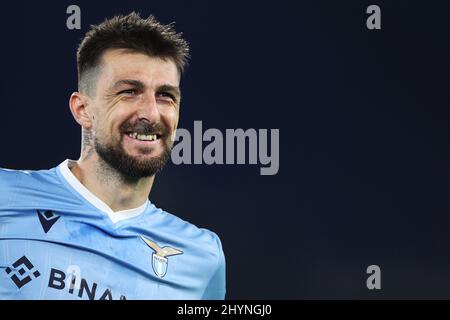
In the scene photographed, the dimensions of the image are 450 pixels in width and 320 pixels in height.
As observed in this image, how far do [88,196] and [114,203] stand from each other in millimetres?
115

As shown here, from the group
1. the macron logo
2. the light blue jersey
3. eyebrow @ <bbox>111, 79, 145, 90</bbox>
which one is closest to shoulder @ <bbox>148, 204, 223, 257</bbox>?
the light blue jersey

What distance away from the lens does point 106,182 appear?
9.86 feet

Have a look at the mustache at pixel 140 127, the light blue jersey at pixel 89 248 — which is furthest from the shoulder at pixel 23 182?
the mustache at pixel 140 127

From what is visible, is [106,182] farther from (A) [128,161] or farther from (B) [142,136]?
(B) [142,136]

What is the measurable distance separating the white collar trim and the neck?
13mm

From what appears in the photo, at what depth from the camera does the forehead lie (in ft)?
9.62

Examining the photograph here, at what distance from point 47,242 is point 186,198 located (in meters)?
0.63

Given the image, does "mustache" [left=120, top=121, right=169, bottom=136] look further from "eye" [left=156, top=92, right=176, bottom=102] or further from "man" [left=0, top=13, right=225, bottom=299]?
"eye" [left=156, top=92, right=176, bottom=102]

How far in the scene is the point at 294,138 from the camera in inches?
125

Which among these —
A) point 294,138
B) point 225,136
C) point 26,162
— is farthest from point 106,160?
point 294,138

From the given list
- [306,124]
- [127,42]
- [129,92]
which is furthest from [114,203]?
[306,124]

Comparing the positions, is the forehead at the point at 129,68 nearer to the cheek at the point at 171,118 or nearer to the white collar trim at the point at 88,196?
the cheek at the point at 171,118

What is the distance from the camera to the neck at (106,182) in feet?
9.82

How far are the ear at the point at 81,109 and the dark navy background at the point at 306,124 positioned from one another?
0.13ft
